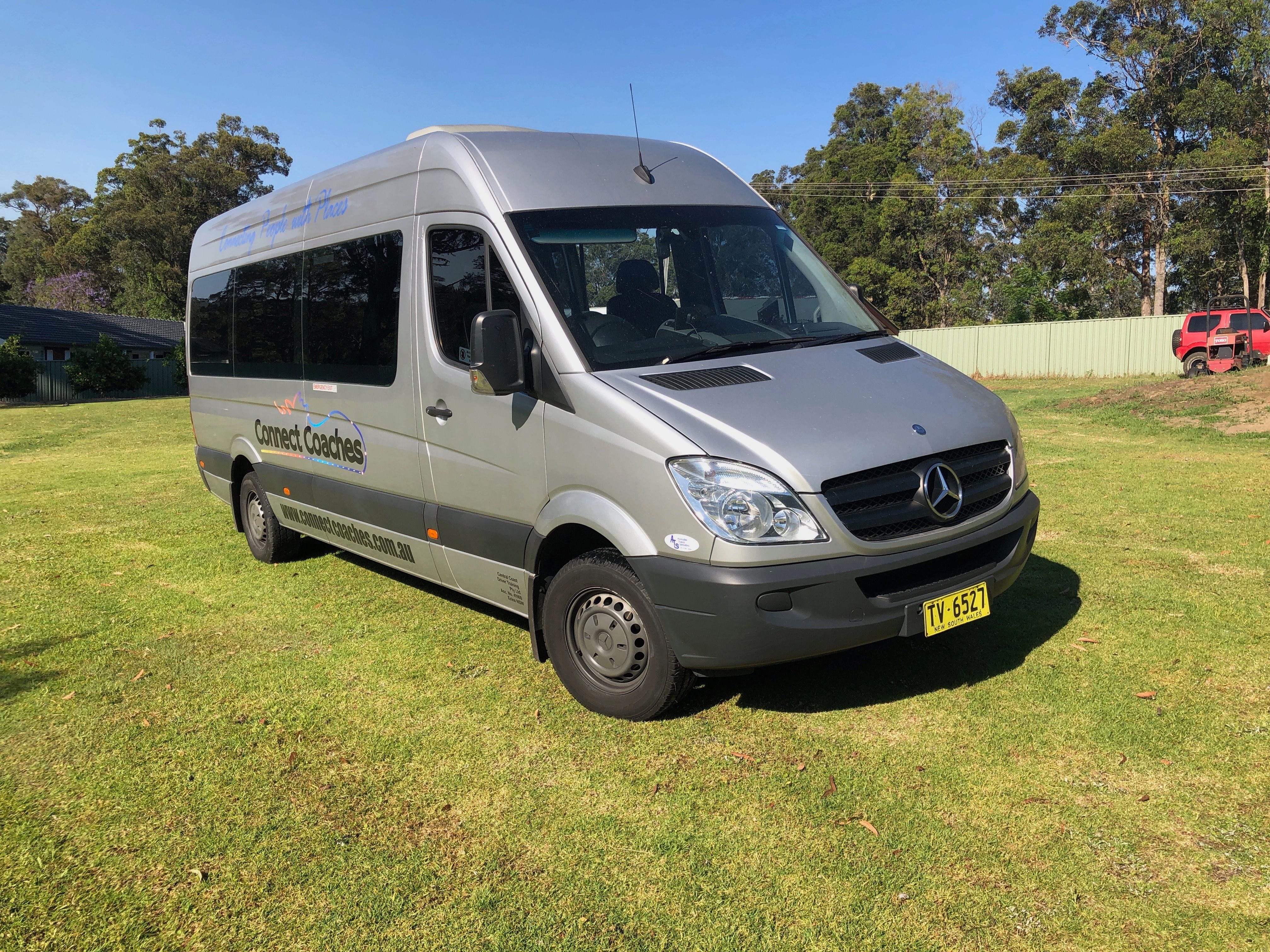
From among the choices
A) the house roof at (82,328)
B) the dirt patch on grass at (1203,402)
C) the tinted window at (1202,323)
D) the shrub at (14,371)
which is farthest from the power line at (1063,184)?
the house roof at (82,328)

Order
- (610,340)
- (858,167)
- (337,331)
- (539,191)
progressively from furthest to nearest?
(858,167) < (337,331) < (539,191) < (610,340)

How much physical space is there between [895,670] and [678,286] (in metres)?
2.20

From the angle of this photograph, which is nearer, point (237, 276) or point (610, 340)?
point (610, 340)

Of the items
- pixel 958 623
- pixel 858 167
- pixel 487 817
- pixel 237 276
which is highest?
pixel 858 167

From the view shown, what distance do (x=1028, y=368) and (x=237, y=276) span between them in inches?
1197

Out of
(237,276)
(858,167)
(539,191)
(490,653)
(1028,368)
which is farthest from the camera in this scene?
(858,167)

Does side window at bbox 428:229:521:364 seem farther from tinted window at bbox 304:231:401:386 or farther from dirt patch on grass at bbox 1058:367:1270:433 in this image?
dirt patch on grass at bbox 1058:367:1270:433

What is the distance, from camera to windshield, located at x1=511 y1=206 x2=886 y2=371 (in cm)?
444

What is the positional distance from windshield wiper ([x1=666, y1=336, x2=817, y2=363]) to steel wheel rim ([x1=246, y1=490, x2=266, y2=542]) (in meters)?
4.53

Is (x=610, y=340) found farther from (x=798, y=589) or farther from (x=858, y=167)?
(x=858, y=167)

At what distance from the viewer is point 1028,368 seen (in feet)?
108

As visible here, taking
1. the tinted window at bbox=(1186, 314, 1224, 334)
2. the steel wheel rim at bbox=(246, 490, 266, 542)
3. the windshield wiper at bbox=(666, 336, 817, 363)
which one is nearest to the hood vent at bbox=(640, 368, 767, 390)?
the windshield wiper at bbox=(666, 336, 817, 363)

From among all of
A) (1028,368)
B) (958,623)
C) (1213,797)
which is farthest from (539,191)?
(1028,368)

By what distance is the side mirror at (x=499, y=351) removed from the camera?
165 inches
